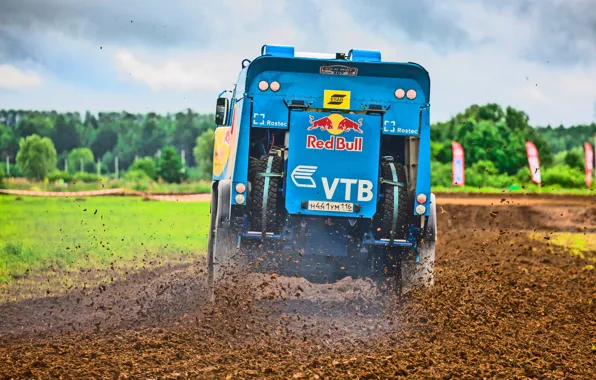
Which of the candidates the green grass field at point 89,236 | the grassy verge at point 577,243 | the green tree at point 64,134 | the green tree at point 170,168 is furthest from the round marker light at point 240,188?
the green tree at point 64,134

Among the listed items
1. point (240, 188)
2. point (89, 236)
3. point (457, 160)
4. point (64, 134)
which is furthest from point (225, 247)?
point (64, 134)

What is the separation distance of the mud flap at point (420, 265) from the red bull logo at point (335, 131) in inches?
51.1

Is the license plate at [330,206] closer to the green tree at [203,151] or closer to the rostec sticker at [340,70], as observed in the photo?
the rostec sticker at [340,70]

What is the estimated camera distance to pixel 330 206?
9.38 metres

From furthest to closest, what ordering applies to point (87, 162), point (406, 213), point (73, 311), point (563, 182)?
1. point (87, 162)
2. point (563, 182)
3. point (73, 311)
4. point (406, 213)

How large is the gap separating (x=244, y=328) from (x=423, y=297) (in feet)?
7.40

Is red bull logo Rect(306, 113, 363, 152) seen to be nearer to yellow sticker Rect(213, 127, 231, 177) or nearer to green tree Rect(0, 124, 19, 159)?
yellow sticker Rect(213, 127, 231, 177)

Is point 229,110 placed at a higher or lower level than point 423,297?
higher

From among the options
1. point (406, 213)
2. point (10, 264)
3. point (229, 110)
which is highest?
point (229, 110)

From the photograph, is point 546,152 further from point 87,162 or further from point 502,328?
point 87,162

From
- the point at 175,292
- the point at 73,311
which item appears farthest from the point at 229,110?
the point at 73,311

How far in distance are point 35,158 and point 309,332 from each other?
103177 mm

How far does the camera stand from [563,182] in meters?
53.3

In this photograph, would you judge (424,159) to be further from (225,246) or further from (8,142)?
(8,142)
